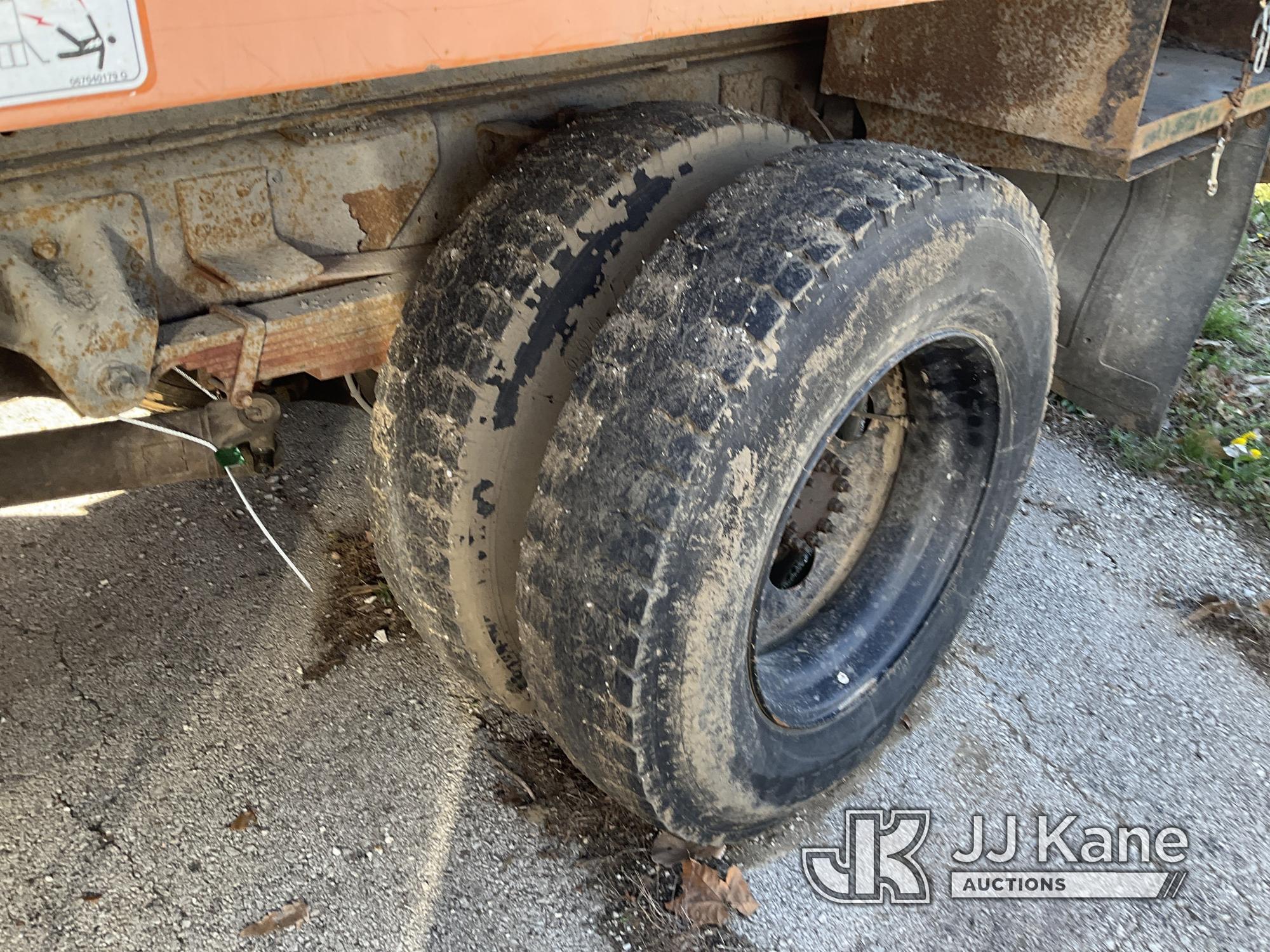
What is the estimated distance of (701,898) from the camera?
2.14m

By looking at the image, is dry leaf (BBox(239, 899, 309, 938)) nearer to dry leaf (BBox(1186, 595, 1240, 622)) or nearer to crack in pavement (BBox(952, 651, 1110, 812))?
crack in pavement (BBox(952, 651, 1110, 812))

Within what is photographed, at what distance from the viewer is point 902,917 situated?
218 centimetres

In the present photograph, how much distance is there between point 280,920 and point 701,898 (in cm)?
88

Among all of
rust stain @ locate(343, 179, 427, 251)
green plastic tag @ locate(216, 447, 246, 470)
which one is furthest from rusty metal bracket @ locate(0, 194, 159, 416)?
green plastic tag @ locate(216, 447, 246, 470)

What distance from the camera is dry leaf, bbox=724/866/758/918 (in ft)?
7.04

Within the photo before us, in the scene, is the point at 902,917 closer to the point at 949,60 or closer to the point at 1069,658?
the point at 1069,658

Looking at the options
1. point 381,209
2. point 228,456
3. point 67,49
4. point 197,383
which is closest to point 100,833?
point 228,456

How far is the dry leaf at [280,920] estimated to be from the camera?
2018mm

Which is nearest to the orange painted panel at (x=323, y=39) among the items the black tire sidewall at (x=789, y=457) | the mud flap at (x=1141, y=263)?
the black tire sidewall at (x=789, y=457)

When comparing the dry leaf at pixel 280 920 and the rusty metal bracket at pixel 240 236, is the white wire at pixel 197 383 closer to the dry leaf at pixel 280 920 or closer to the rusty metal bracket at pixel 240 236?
the rusty metal bracket at pixel 240 236

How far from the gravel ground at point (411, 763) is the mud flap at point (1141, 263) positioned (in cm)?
65

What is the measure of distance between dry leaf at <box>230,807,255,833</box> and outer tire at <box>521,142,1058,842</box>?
82 cm

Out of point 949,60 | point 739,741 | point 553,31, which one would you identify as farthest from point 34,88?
point 949,60

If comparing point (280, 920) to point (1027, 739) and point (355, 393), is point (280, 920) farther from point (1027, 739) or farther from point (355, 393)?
point (1027, 739)
